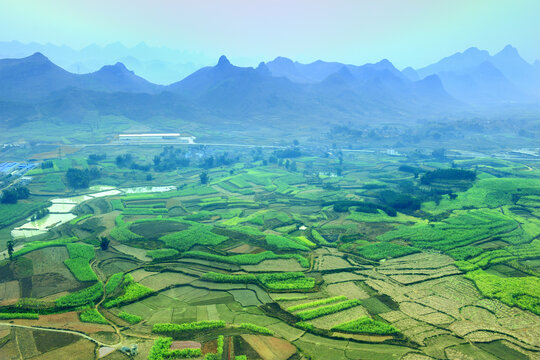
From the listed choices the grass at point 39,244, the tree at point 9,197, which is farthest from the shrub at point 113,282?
the tree at point 9,197

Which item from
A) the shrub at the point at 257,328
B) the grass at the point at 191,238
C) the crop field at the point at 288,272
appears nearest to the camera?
the crop field at the point at 288,272

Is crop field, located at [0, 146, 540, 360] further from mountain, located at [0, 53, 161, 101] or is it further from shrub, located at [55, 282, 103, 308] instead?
mountain, located at [0, 53, 161, 101]

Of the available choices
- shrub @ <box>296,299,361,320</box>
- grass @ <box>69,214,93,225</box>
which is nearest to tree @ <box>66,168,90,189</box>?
grass @ <box>69,214,93,225</box>

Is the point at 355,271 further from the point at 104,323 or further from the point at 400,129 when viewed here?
the point at 400,129

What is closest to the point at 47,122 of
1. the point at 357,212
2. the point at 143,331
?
the point at 357,212

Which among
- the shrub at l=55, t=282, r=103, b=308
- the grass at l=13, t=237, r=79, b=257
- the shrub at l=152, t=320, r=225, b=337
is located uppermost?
the grass at l=13, t=237, r=79, b=257

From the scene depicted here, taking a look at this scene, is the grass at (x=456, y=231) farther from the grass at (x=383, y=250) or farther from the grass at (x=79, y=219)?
the grass at (x=79, y=219)
